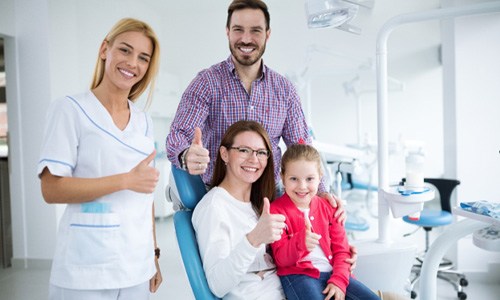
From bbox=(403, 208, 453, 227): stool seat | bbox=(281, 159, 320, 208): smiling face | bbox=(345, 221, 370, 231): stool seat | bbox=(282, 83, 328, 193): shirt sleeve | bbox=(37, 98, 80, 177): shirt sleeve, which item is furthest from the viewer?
bbox=(345, 221, 370, 231): stool seat

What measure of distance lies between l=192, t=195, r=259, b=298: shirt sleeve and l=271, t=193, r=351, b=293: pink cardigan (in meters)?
0.16

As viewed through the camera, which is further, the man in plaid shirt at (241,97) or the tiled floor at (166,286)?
the tiled floor at (166,286)

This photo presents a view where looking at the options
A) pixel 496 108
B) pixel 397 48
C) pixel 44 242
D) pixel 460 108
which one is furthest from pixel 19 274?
pixel 397 48

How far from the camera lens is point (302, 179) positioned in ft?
4.63

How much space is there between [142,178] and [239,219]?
0.42 m

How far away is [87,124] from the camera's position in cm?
111

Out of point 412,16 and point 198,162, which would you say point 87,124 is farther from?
point 412,16

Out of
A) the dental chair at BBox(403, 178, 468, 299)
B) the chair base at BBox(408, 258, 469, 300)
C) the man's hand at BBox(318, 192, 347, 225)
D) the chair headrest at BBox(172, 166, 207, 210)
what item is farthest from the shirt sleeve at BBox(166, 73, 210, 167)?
the chair base at BBox(408, 258, 469, 300)

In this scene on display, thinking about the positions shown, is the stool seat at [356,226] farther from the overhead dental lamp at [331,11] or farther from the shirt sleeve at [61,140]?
the shirt sleeve at [61,140]

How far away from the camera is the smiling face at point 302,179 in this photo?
1.41 metres

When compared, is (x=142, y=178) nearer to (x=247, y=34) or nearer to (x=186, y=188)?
(x=186, y=188)

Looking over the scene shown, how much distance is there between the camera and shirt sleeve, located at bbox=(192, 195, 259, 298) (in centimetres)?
115

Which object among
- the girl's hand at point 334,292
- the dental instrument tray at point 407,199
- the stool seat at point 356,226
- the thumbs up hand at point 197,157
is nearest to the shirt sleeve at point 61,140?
the thumbs up hand at point 197,157

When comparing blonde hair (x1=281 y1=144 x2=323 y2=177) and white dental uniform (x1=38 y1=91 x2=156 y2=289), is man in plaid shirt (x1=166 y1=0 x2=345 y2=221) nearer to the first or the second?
blonde hair (x1=281 y1=144 x2=323 y2=177)
